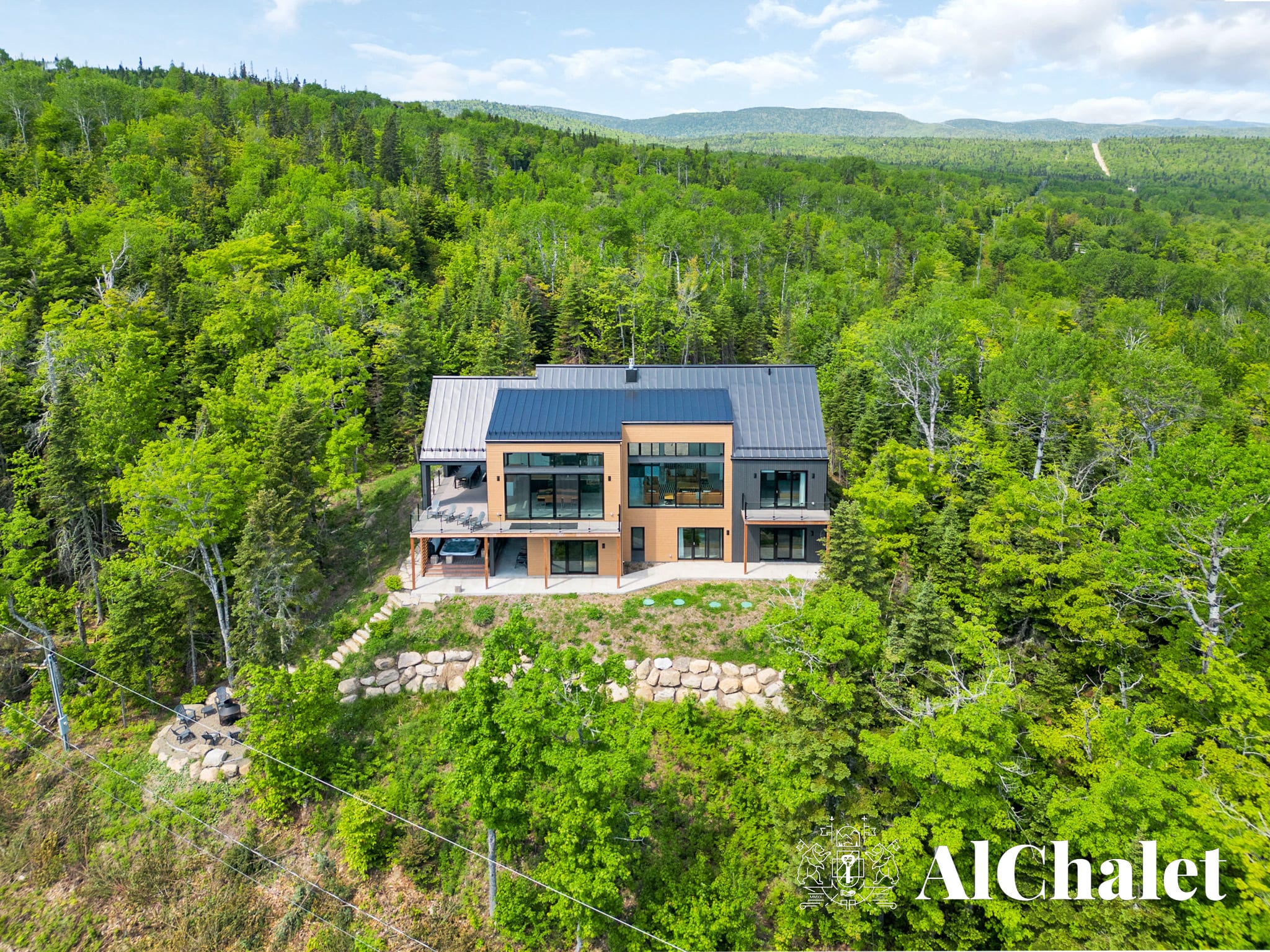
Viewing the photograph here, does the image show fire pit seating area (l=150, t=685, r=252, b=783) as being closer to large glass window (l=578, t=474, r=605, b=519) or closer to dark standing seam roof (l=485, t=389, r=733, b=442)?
dark standing seam roof (l=485, t=389, r=733, b=442)

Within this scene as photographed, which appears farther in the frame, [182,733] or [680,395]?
[680,395]

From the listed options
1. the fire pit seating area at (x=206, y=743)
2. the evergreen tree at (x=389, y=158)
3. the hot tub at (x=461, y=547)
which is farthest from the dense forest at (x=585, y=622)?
the evergreen tree at (x=389, y=158)

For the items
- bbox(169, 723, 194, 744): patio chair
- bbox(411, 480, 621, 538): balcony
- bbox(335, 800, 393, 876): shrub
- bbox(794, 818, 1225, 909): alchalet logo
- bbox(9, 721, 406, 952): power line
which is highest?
bbox(411, 480, 621, 538): balcony

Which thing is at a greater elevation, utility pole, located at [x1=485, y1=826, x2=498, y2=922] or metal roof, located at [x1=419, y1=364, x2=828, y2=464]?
metal roof, located at [x1=419, y1=364, x2=828, y2=464]

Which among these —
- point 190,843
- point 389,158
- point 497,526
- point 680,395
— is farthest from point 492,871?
point 389,158

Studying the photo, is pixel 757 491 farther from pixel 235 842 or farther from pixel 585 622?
pixel 235 842

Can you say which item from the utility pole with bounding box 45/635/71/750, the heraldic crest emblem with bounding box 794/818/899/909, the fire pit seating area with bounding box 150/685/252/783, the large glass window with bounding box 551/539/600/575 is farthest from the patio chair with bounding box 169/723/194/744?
the heraldic crest emblem with bounding box 794/818/899/909

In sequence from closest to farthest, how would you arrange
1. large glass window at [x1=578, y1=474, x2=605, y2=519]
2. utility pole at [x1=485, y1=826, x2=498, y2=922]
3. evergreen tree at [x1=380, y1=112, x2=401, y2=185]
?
utility pole at [x1=485, y1=826, x2=498, y2=922] → large glass window at [x1=578, y1=474, x2=605, y2=519] → evergreen tree at [x1=380, y1=112, x2=401, y2=185]

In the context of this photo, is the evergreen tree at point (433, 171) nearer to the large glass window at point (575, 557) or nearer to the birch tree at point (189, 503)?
the birch tree at point (189, 503)
